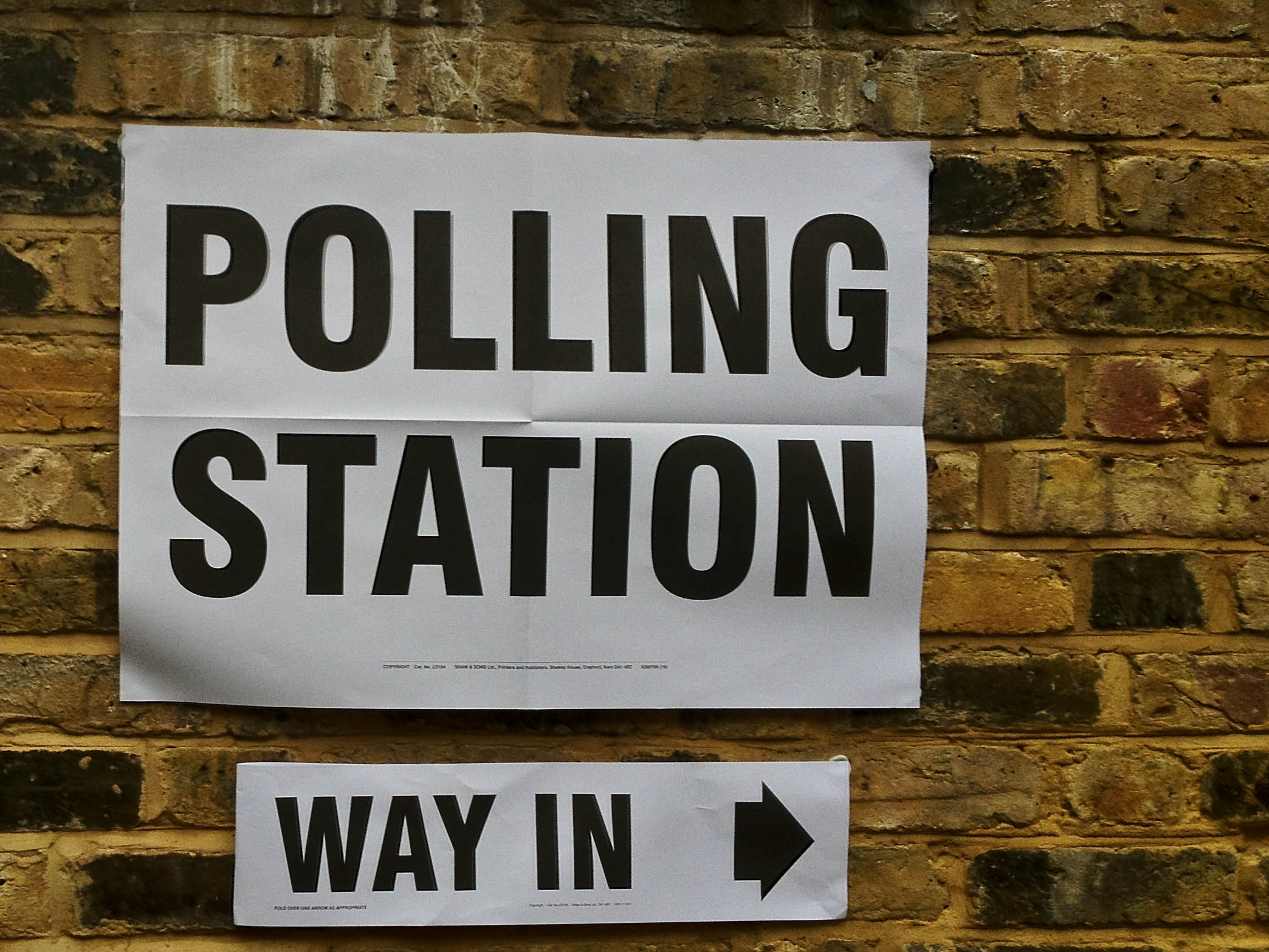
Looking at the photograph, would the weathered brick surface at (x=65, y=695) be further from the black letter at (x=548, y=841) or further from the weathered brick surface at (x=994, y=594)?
the weathered brick surface at (x=994, y=594)

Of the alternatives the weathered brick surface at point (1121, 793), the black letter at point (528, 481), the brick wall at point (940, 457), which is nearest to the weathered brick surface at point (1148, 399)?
the brick wall at point (940, 457)

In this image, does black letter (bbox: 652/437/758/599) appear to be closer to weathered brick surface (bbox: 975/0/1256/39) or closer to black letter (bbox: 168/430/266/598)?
black letter (bbox: 168/430/266/598)

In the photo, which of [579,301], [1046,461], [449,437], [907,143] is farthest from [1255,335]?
[449,437]

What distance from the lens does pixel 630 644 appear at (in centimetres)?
105

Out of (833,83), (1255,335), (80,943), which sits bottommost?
(80,943)

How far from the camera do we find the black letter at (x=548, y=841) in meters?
1.06

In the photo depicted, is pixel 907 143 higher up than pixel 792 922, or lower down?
higher up

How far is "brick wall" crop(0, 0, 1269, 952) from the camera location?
103 centimetres

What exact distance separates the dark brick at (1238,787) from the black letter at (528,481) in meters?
0.76

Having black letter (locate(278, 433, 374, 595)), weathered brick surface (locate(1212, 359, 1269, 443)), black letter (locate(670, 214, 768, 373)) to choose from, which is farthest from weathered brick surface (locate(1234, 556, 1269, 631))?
black letter (locate(278, 433, 374, 595))

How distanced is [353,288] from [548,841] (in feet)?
2.00

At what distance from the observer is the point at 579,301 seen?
1041 millimetres

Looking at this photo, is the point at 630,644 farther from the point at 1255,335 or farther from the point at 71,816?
the point at 1255,335

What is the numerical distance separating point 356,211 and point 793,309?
1.52ft
